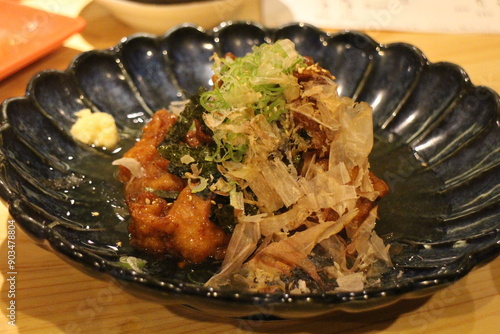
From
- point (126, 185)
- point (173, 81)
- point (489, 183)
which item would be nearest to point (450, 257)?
point (489, 183)

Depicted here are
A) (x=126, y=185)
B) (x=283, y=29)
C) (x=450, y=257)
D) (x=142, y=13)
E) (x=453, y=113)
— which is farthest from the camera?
(x=142, y=13)

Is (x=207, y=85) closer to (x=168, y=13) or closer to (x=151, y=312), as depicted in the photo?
(x=168, y=13)

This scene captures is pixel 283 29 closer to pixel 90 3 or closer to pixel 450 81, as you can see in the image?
pixel 450 81

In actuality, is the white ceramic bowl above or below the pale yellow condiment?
above

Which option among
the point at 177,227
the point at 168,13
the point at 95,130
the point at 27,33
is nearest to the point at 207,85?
the point at 95,130

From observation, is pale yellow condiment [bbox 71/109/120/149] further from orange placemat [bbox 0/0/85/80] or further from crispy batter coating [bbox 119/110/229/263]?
A: orange placemat [bbox 0/0/85/80]

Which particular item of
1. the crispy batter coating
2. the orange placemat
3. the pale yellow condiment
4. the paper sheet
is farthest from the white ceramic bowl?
the crispy batter coating

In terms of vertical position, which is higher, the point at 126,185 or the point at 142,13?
the point at 142,13
